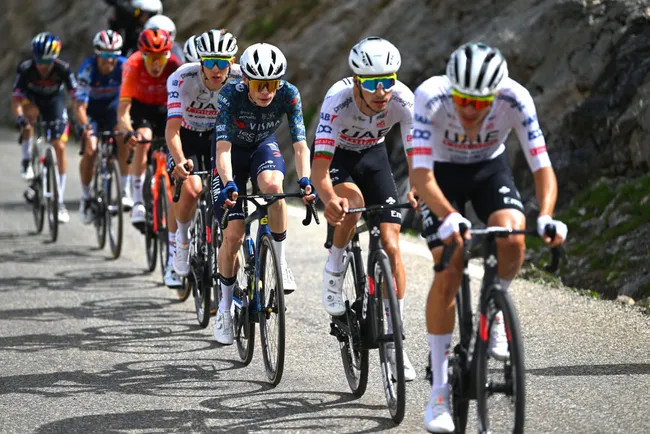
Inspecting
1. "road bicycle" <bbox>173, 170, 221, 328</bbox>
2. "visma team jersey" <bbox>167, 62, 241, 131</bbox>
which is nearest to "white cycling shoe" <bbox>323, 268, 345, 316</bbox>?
"road bicycle" <bbox>173, 170, 221, 328</bbox>

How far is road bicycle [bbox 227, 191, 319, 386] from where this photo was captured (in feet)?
22.9

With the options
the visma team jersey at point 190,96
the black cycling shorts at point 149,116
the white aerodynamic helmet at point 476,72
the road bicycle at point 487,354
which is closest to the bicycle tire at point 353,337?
the road bicycle at point 487,354

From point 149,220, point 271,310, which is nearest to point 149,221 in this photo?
point 149,220

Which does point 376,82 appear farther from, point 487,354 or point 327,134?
point 487,354

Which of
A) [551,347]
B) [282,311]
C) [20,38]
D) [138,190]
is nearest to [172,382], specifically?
[282,311]

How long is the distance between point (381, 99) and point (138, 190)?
4959mm

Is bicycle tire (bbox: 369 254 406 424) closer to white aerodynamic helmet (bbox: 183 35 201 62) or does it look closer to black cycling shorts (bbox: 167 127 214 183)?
black cycling shorts (bbox: 167 127 214 183)

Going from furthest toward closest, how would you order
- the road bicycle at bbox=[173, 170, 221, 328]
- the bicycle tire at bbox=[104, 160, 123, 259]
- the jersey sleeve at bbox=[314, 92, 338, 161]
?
the bicycle tire at bbox=[104, 160, 123, 259]
the road bicycle at bbox=[173, 170, 221, 328]
the jersey sleeve at bbox=[314, 92, 338, 161]

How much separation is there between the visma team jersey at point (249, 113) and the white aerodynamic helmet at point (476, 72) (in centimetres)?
228

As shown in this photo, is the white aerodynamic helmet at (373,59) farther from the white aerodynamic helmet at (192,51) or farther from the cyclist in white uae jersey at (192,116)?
the white aerodynamic helmet at (192,51)

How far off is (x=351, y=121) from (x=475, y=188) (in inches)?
48.7

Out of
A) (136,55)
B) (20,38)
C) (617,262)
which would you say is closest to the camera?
(617,262)

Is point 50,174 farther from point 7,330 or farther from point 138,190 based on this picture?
point 7,330

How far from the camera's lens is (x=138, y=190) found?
1105cm
